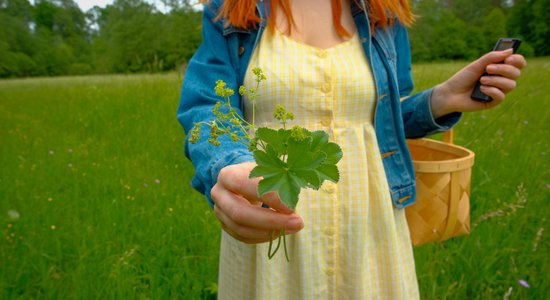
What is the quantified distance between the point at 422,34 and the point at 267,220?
324 inches

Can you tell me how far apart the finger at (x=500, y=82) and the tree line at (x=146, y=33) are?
467 mm

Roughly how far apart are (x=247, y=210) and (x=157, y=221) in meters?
1.35

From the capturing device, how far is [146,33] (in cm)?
941

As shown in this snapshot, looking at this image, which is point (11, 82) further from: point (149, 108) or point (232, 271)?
point (232, 271)

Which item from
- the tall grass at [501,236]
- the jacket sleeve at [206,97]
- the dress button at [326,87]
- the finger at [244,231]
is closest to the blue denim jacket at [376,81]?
the jacket sleeve at [206,97]

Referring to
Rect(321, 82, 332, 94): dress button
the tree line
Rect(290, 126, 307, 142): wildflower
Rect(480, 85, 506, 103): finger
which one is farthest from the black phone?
Rect(290, 126, 307, 142): wildflower

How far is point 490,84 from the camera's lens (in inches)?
33.1

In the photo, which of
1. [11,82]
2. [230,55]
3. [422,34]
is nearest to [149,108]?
[11,82]

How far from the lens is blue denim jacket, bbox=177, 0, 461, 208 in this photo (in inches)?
31.4

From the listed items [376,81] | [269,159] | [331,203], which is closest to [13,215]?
[331,203]

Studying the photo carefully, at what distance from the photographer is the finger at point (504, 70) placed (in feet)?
2.66

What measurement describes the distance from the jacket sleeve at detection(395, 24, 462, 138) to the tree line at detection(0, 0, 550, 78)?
Answer: 0.90 ft

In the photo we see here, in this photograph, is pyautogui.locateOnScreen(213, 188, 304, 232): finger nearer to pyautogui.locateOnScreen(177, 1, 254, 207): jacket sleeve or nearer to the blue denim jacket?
pyautogui.locateOnScreen(177, 1, 254, 207): jacket sleeve

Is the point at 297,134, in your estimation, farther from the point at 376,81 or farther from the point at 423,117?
the point at 423,117
